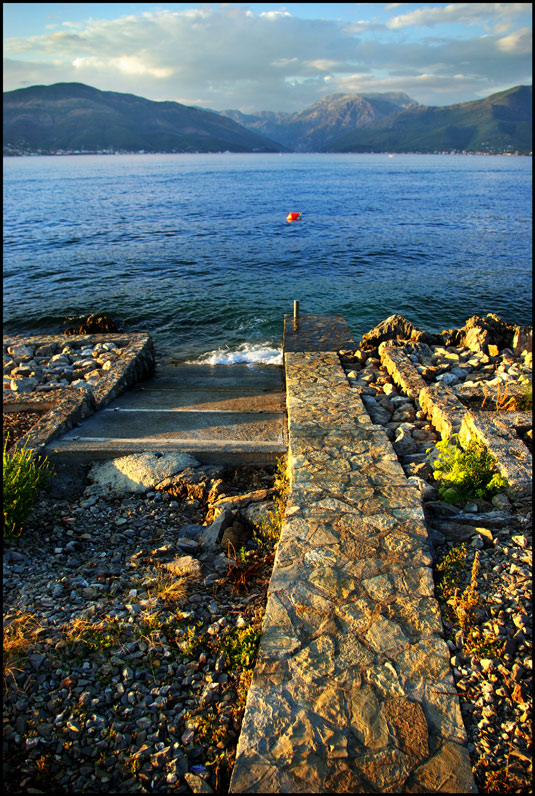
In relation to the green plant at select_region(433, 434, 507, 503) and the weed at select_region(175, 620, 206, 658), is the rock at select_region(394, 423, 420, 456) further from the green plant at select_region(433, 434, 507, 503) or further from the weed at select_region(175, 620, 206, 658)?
the weed at select_region(175, 620, 206, 658)

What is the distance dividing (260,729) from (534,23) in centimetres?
569

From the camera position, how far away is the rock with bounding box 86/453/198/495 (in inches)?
247

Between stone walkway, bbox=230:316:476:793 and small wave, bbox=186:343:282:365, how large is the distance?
9.20m

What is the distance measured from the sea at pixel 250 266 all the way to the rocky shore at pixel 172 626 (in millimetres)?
9381

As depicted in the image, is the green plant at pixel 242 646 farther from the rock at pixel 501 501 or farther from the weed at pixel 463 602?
the rock at pixel 501 501

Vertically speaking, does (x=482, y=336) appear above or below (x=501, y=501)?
above

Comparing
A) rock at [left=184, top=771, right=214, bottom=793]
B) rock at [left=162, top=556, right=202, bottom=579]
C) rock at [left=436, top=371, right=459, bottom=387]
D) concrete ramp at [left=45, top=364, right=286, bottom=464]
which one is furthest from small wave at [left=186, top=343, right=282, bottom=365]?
rock at [left=184, top=771, right=214, bottom=793]

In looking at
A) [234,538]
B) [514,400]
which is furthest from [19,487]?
[514,400]

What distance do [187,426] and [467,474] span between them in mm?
4373

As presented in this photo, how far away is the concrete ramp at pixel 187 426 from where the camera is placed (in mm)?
6797

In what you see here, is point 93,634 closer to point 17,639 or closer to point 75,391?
point 17,639

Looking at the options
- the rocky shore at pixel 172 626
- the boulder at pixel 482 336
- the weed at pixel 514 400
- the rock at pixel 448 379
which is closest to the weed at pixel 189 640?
the rocky shore at pixel 172 626

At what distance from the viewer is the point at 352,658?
130 inches

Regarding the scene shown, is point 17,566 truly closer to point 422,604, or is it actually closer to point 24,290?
point 422,604
